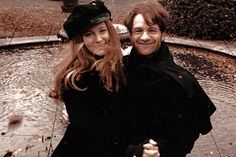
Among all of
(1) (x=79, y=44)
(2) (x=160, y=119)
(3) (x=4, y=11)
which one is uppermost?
(1) (x=79, y=44)

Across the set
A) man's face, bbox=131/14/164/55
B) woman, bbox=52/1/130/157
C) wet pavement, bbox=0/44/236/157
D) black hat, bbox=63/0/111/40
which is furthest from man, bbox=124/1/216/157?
wet pavement, bbox=0/44/236/157

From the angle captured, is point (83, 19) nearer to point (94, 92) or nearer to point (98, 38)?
point (98, 38)

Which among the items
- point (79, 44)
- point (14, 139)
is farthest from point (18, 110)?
point (79, 44)

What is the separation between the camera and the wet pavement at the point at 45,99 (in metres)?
5.43

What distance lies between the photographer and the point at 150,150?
2.73 meters

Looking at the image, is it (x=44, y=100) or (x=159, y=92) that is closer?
(x=159, y=92)

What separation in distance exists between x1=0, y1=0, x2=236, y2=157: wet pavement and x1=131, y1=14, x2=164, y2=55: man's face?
1.24 metres

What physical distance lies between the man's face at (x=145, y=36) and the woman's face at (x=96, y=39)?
22 cm

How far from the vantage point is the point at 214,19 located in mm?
10484

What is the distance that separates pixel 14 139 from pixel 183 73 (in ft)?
11.0

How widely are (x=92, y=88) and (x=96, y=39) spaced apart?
35cm

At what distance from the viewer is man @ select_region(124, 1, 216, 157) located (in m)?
2.74

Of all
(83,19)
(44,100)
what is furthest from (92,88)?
(44,100)

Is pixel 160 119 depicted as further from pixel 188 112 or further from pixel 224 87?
pixel 224 87
